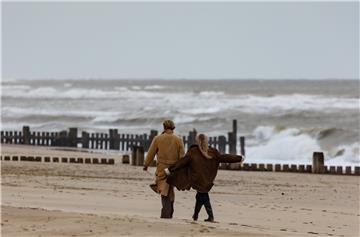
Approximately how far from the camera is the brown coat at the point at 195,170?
13094 millimetres

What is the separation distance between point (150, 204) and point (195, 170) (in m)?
3.18

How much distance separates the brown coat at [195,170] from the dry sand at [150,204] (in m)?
0.52

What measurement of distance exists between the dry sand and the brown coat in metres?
0.52

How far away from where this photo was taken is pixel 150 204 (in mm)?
16125

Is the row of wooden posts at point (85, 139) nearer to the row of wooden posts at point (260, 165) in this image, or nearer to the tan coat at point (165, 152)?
the row of wooden posts at point (260, 165)

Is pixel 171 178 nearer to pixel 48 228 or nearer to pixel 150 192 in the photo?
pixel 48 228

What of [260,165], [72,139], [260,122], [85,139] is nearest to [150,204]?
[260,165]

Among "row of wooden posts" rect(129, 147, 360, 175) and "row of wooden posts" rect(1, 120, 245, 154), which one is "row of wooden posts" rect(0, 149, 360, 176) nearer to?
"row of wooden posts" rect(129, 147, 360, 175)

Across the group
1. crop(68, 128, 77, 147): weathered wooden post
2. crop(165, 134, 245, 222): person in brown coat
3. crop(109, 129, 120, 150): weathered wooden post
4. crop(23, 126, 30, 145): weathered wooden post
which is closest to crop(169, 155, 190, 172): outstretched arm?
crop(165, 134, 245, 222): person in brown coat

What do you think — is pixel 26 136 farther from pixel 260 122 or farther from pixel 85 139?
pixel 260 122

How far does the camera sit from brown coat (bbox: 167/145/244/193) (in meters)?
13.1

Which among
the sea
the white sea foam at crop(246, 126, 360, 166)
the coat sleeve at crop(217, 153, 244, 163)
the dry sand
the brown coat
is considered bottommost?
the dry sand

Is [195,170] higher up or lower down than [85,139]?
lower down

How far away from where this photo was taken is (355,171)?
23562 mm
